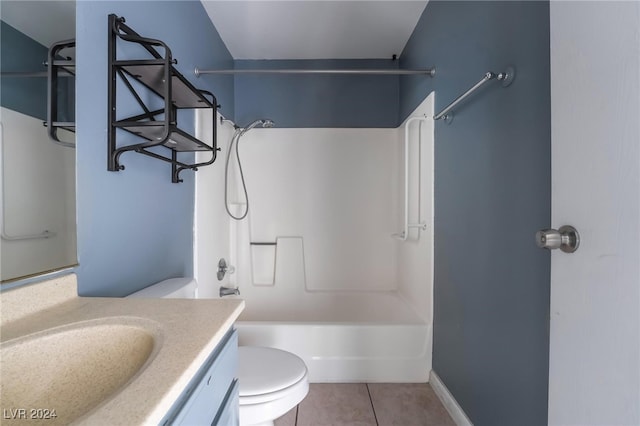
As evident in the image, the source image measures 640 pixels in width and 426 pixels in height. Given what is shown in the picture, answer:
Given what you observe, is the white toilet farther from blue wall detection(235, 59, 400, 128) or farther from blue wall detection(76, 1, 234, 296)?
blue wall detection(235, 59, 400, 128)

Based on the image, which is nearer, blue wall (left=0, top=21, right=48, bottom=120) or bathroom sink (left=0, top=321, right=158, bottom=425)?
bathroom sink (left=0, top=321, right=158, bottom=425)

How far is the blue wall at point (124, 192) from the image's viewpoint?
35.7 inches

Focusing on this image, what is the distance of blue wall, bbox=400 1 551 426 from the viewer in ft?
3.04

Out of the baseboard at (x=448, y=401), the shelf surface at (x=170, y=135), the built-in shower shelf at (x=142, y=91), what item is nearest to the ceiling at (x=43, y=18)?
the built-in shower shelf at (x=142, y=91)

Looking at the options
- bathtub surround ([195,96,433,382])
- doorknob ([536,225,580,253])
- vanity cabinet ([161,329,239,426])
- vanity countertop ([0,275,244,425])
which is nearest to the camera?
vanity countertop ([0,275,244,425])

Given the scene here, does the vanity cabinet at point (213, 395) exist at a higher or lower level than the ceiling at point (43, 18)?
lower

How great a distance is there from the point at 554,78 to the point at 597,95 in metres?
0.15

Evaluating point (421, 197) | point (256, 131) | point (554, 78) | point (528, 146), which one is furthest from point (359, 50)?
point (554, 78)

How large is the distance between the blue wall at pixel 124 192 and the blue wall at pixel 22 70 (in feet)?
0.41

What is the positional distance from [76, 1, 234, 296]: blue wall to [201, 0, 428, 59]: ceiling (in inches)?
17.5

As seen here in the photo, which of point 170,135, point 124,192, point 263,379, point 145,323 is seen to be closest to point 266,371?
point 263,379

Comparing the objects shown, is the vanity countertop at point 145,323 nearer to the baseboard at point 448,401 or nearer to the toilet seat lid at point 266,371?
the toilet seat lid at point 266,371

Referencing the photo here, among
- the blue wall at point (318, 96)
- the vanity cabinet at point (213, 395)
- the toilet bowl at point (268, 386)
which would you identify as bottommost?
the toilet bowl at point (268, 386)

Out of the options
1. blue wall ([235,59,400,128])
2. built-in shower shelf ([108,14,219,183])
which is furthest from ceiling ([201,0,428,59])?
built-in shower shelf ([108,14,219,183])
